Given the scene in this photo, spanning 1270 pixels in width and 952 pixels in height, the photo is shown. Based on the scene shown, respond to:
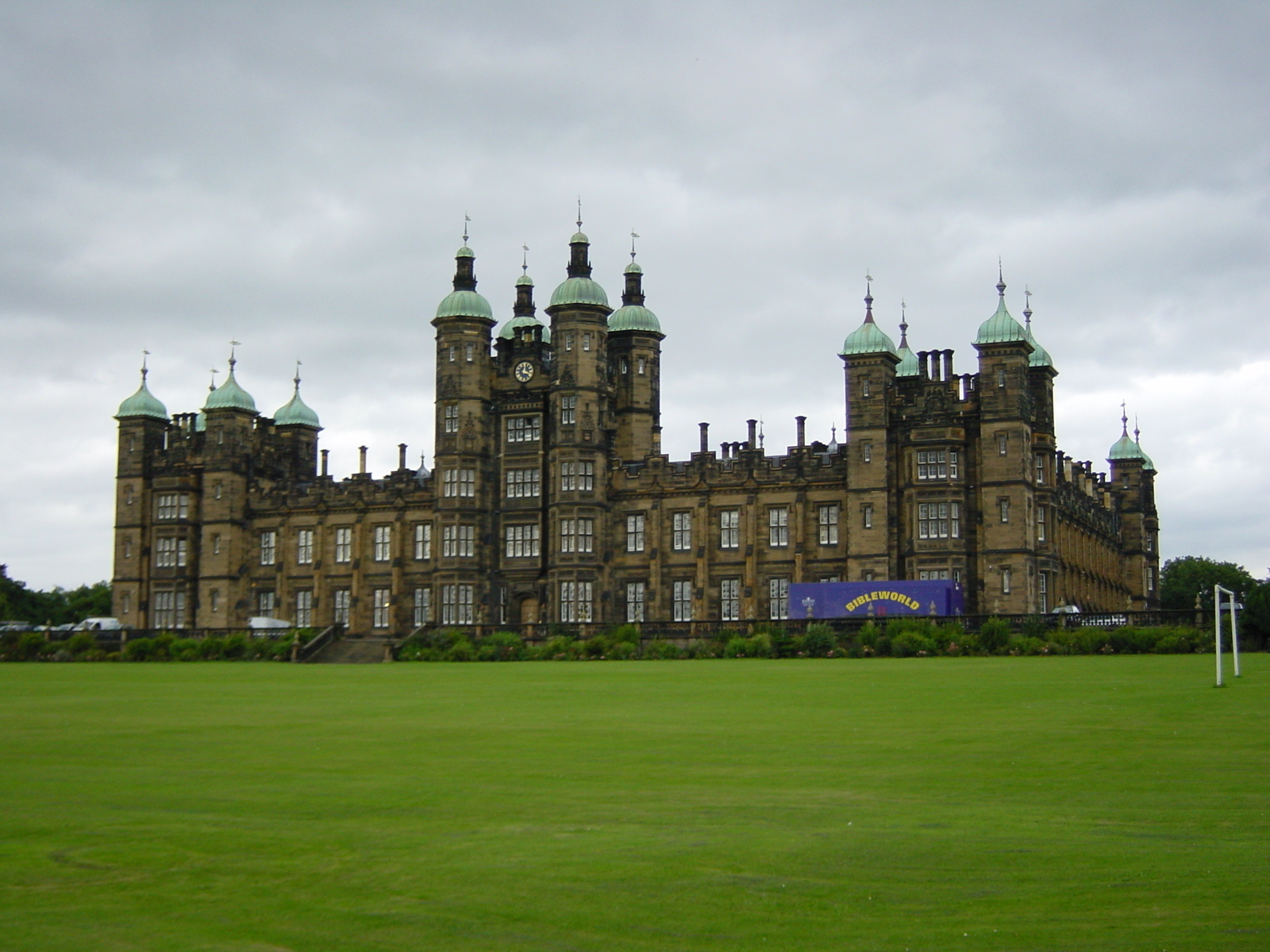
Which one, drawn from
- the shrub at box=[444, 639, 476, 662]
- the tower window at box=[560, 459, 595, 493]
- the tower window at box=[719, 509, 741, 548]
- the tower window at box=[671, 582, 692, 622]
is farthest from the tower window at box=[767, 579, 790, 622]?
the shrub at box=[444, 639, 476, 662]

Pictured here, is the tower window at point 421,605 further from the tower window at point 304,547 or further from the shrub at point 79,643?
the shrub at point 79,643

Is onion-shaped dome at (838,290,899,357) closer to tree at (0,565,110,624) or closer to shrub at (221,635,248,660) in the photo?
shrub at (221,635,248,660)

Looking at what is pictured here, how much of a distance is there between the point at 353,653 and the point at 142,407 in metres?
28.9

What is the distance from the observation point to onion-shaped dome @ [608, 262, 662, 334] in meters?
82.1

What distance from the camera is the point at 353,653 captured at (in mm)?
72250

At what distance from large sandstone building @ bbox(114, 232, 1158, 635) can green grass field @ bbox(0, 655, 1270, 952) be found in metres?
39.0

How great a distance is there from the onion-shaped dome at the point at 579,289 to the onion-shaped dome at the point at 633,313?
4.17 meters

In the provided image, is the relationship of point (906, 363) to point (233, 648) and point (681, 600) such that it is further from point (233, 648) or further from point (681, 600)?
point (233, 648)

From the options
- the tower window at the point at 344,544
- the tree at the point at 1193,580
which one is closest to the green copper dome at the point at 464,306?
the tower window at the point at 344,544

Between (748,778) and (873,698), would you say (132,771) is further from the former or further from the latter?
(873,698)

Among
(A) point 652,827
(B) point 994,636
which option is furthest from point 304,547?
(A) point 652,827

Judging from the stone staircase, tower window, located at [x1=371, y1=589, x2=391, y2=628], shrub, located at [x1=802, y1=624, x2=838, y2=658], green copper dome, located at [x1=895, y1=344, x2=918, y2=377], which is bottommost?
the stone staircase

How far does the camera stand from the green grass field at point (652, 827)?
13062 millimetres

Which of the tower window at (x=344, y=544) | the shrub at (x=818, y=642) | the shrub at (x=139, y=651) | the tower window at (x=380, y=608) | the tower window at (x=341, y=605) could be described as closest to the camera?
the shrub at (x=818, y=642)
